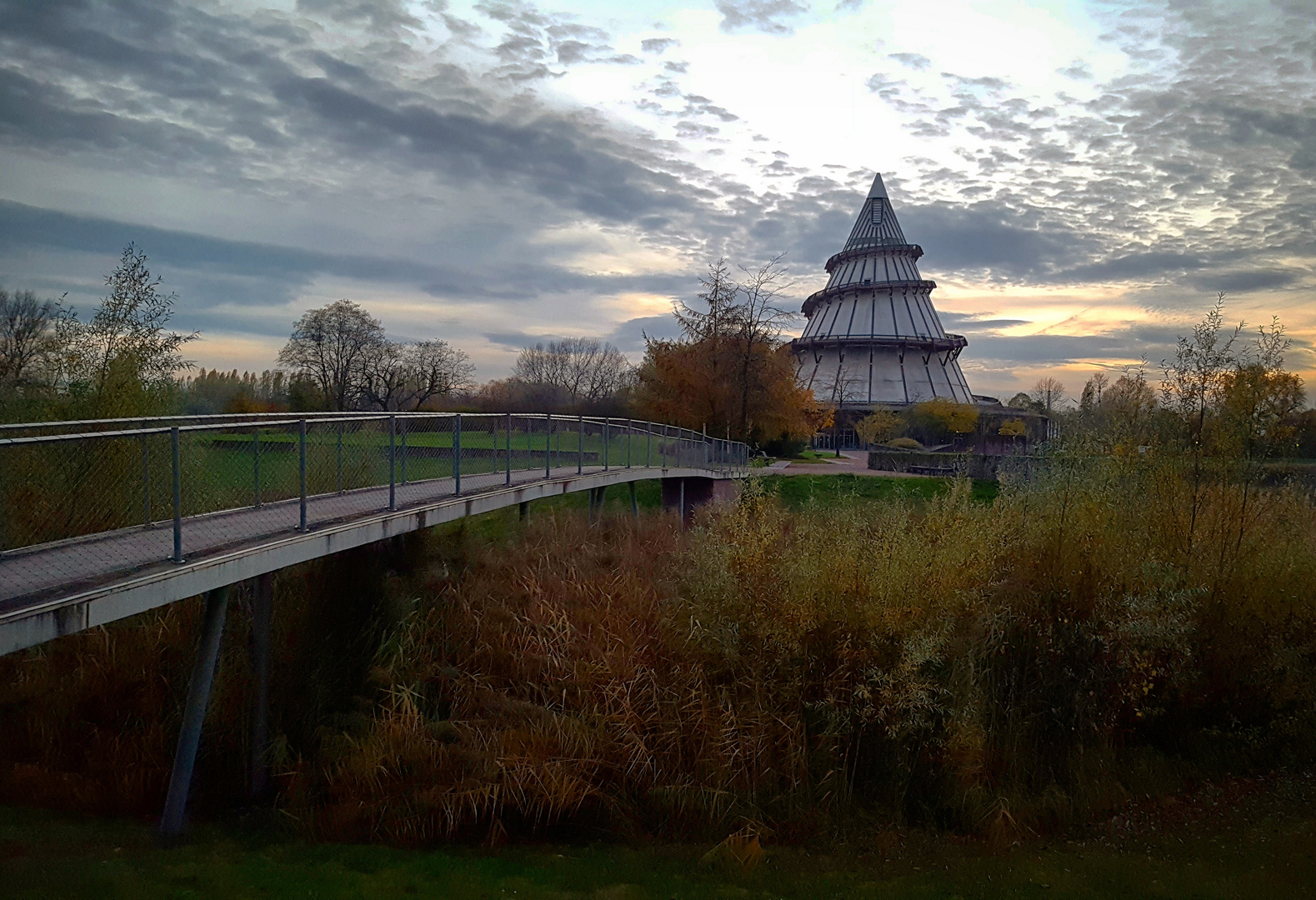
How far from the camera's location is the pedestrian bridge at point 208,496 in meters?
5.69


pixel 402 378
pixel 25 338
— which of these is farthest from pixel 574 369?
pixel 25 338

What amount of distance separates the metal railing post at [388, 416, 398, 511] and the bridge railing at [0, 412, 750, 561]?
20 mm

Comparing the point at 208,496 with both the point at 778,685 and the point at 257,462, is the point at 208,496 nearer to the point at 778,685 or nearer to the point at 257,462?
the point at 257,462

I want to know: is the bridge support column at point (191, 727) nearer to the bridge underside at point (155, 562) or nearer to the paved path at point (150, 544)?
the paved path at point (150, 544)

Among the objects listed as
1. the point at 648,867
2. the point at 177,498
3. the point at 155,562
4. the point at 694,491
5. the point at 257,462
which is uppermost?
the point at 257,462

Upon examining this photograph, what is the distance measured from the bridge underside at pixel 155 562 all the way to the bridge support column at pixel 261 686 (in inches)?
40.1

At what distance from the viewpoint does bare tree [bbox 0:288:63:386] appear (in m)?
11.8

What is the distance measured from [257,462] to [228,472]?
0.31 meters

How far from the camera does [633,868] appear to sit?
7832 mm

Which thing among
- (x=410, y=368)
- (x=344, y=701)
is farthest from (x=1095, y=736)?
(x=410, y=368)

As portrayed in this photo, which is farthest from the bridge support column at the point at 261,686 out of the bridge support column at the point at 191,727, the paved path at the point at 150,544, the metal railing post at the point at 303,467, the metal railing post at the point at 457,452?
the metal railing post at the point at 457,452

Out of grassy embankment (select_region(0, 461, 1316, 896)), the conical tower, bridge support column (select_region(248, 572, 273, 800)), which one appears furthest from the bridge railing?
the conical tower

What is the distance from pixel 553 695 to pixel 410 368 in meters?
30.1

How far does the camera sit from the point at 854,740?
30.7 feet
